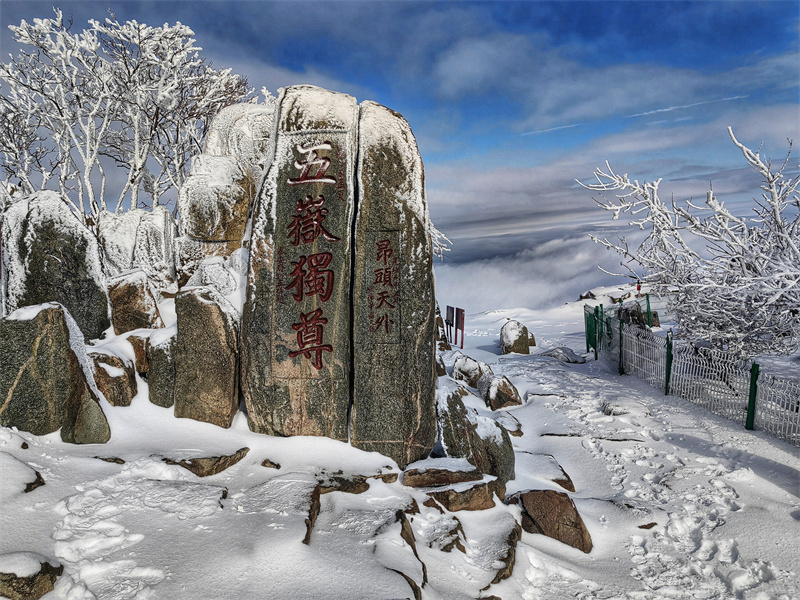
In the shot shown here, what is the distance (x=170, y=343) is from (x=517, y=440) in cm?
505

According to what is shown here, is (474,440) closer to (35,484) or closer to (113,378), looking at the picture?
(113,378)

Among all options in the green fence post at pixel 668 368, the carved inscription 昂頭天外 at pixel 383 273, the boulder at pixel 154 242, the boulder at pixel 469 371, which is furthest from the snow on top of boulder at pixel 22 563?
the green fence post at pixel 668 368

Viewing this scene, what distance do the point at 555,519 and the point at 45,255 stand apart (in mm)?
5976

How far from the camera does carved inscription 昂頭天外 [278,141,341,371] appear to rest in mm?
4828

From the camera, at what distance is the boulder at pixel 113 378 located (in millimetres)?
4766

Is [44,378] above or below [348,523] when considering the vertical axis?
above

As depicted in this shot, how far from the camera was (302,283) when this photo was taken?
4844mm

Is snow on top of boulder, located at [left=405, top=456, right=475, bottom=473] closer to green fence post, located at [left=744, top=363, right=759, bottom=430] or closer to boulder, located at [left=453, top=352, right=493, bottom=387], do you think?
green fence post, located at [left=744, top=363, right=759, bottom=430]

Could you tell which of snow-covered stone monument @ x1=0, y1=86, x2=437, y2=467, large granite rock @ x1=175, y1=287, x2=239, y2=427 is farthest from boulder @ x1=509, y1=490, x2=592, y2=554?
large granite rock @ x1=175, y1=287, x2=239, y2=427

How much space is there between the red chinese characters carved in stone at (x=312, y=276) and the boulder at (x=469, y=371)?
5.95 m

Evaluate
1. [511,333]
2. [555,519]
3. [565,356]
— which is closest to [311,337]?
[555,519]

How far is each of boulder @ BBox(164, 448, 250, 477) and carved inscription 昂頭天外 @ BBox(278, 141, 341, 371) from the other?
131 cm

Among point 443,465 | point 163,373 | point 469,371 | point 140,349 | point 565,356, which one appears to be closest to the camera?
point 443,465

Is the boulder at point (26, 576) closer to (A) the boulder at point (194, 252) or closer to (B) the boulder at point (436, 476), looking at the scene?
(B) the boulder at point (436, 476)
